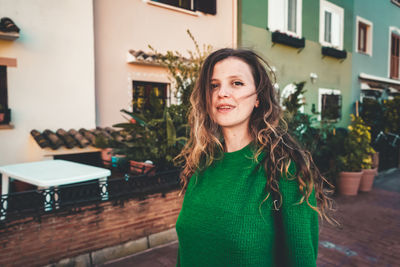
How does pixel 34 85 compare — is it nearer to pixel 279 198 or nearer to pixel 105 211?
pixel 105 211

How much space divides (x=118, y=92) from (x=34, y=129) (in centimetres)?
196

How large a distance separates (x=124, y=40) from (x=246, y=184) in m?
6.34

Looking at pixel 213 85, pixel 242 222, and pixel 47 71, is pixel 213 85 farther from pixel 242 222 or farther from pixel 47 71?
pixel 47 71

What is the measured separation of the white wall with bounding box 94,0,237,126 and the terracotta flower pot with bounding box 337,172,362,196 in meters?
4.86

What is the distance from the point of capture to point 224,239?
1.35m

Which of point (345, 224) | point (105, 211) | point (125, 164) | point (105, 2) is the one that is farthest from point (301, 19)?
point (105, 211)

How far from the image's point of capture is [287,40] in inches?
382

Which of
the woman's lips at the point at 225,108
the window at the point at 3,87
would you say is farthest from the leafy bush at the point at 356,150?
the window at the point at 3,87

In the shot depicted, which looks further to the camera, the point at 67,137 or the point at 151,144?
the point at 67,137

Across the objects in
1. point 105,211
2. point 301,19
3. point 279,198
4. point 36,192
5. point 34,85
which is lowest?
point 105,211

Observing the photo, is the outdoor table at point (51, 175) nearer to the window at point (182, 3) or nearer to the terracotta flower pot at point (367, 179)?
the window at point (182, 3)

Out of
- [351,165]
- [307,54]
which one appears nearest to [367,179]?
[351,165]

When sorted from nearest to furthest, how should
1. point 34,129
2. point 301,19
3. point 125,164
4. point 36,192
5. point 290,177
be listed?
1. point 290,177
2. point 36,192
3. point 125,164
4. point 34,129
5. point 301,19

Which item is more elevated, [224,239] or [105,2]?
[105,2]
